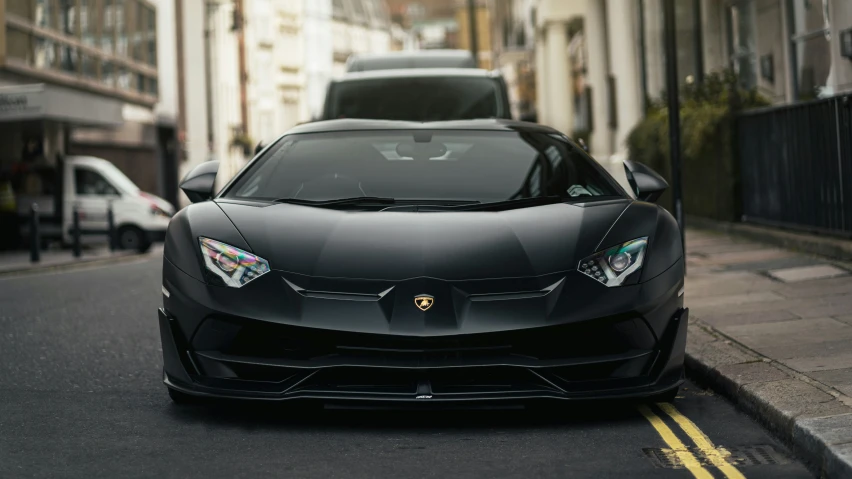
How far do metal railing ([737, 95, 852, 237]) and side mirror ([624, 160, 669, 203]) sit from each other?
4.82 metres

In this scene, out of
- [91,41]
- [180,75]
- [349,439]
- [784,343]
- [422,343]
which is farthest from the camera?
[180,75]

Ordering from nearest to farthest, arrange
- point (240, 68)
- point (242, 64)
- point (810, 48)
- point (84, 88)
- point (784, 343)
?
point (784, 343), point (810, 48), point (84, 88), point (242, 64), point (240, 68)

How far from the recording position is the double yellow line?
14.9 feet

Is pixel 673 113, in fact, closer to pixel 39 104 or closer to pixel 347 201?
pixel 347 201

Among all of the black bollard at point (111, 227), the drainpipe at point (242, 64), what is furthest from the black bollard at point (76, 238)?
the drainpipe at point (242, 64)

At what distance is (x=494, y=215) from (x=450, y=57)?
387 inches

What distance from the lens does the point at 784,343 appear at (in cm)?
690

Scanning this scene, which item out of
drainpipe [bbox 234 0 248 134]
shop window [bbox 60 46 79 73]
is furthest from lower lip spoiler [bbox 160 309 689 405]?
drainpipe [bbox 234 0 248 134]

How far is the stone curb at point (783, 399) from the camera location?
445 cm

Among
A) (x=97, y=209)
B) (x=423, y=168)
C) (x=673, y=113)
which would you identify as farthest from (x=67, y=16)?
(x=423, y=168)

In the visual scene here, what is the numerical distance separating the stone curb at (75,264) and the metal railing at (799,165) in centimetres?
941

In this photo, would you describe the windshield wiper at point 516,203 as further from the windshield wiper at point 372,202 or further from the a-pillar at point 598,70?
the a-pillar at point 598,70

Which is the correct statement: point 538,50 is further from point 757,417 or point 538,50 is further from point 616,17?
point 757,417

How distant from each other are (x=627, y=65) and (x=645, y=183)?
17.5 meters
